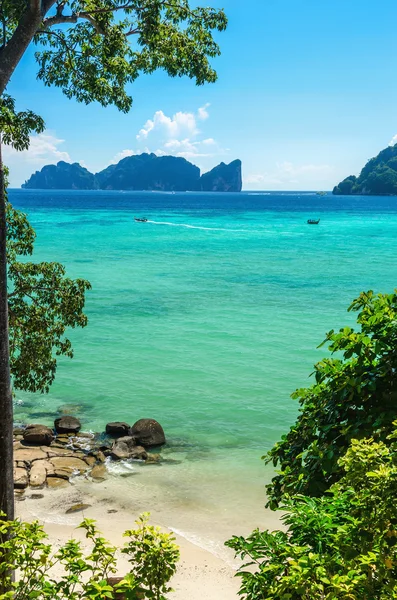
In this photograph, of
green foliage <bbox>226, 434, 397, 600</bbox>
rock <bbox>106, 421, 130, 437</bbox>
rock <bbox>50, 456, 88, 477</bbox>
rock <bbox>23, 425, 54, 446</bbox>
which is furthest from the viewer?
rock <bbox>106, 421, 130, 437</bbox>

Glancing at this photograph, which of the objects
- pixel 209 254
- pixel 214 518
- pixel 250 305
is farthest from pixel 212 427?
pixel 209 254

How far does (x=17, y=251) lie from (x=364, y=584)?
8.93m

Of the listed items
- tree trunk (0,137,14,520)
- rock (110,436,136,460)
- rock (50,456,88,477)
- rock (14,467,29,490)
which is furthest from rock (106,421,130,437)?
tree trunk (0,137,14,520)

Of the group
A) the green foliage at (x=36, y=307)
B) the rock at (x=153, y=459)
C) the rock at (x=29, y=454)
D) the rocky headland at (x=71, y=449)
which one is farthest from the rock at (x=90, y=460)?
the green foliage at (x=36, y=307)

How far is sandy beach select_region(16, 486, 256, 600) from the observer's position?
9445 millimetres

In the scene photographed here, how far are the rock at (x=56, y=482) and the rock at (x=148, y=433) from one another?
2.54 meters

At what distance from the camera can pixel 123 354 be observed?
24750 millimetres

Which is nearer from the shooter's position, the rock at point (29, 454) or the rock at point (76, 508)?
the rock at point (76, 508)

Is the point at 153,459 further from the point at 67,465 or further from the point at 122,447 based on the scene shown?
the point at 67,465

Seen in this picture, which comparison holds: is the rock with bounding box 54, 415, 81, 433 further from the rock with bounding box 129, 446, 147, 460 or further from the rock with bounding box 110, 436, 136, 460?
the rock with bounding box 129, 446, 147, 460

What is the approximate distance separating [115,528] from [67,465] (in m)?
3.11

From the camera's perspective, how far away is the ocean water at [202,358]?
13.2 m

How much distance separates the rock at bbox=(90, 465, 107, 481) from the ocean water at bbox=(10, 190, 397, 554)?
27 cm

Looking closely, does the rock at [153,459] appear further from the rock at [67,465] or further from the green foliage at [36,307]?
the green foliage at [36,307]
